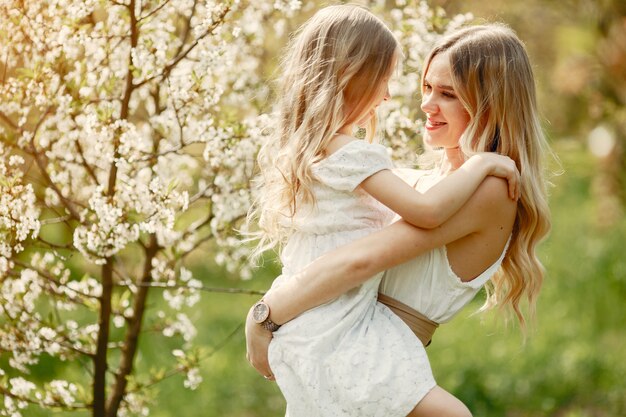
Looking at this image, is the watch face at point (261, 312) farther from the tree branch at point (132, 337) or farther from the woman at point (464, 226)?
the tree branch at point (132, 337)

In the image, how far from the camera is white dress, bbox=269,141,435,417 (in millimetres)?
2578

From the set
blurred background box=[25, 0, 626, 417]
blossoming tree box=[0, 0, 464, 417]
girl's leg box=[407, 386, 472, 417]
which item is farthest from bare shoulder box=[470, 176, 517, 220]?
blurred background box=[25, 0, 626, 417]

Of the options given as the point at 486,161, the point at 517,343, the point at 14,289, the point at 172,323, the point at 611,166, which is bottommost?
the point at 611,166

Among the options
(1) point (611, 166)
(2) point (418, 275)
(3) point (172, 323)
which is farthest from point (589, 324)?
(2) point (418, 275)

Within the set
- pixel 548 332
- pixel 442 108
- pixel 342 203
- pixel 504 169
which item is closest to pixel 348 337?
pixel 342 203

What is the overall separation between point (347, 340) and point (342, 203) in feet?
1.36

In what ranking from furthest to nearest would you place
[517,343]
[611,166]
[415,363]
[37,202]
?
[611,166]
[517,343]
[37,202]
[415,363]

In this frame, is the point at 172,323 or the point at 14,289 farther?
the point at 172,323

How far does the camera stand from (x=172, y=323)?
12.7 ft

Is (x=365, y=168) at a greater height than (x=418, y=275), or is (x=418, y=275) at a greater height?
(x=365, y=168)

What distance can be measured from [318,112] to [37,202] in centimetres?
156

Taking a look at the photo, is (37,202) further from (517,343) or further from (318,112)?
(517,343)

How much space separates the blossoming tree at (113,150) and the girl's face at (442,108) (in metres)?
0.60

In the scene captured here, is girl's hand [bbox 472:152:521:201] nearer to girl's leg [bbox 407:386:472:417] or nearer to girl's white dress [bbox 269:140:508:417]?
girl's white dress [bbox 269:140:508:417]
